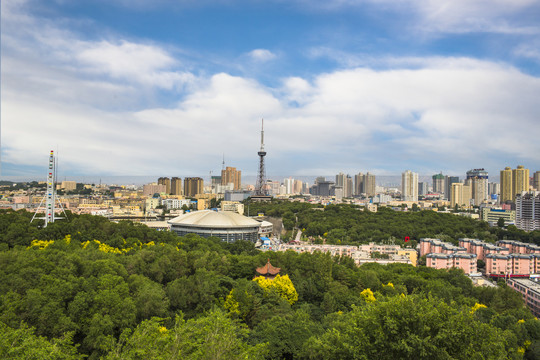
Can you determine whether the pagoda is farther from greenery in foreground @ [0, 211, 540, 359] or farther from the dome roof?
the dome roof

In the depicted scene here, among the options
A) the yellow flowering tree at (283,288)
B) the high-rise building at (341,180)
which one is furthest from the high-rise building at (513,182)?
the yellow flowering tree at (283,288)

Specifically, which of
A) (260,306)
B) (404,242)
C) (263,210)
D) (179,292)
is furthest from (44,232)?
(263,210)

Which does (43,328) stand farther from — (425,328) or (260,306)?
(425,328)

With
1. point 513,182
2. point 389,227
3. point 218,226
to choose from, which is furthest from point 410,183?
point 218,226

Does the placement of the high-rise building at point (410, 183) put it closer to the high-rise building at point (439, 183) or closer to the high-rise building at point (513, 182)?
the high-rise building at point (439, 183)

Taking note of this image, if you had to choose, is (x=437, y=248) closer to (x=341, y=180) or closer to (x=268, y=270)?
(x=268, y=270)
